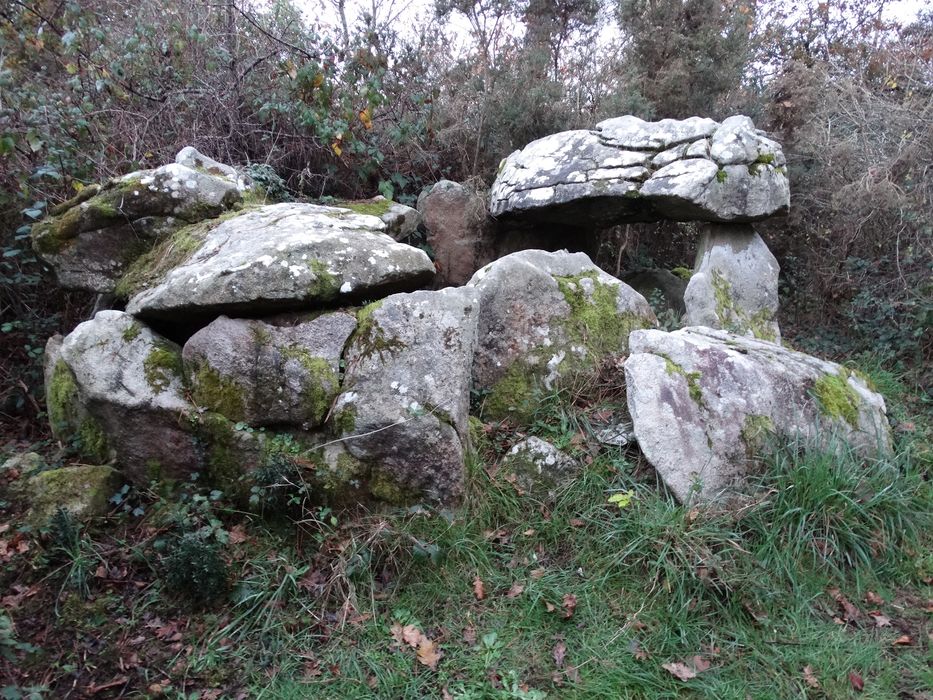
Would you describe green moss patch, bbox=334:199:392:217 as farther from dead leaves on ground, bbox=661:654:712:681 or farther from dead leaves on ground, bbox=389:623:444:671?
dead leaves on ground, bbox=661:654:712:681

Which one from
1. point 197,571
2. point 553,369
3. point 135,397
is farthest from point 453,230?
point 197,571

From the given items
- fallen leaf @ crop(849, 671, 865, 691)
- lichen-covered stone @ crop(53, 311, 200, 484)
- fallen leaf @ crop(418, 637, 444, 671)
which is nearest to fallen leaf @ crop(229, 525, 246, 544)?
lichen-covered stone @ crop(53, 311, 200, 484)

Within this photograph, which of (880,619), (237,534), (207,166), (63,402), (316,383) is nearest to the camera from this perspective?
(880,619)

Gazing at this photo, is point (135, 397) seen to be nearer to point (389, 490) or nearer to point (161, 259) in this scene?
point (161, 259)

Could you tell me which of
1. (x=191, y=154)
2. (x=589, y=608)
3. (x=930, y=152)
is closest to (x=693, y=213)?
(x=930, y=152)

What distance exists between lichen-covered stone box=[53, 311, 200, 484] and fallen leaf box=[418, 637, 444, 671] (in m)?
1.75

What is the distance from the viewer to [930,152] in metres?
5.98

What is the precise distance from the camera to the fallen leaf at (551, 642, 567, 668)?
320cm

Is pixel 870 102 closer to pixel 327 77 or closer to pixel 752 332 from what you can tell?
pixel 752 332

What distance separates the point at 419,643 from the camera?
3.29 meters

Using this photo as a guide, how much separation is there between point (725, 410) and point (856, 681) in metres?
1.55

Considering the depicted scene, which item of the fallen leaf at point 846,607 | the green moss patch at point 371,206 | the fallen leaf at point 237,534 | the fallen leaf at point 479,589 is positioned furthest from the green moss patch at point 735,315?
the fallen leaf at point 237,534

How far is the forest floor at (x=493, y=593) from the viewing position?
3.11 m

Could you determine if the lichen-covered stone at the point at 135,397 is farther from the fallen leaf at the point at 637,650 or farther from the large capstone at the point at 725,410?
the large capstone at the point at 725,410
